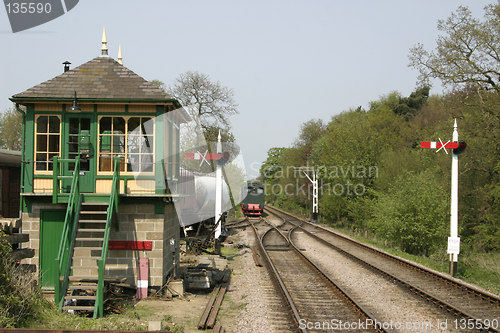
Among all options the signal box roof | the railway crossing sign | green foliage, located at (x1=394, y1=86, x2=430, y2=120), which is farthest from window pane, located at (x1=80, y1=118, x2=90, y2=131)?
green foliage, located at (x1=394, y1=86, x2=430, y2=120)

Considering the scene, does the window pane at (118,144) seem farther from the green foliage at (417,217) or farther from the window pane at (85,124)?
the green foliage at (417,217)

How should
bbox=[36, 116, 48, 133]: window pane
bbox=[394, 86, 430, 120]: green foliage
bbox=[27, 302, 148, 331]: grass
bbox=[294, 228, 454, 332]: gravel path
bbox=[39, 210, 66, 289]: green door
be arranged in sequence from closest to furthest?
bbox=[27, 302, 148, 331]: grass → bbox=[294, 228, 454, 332]: gravel path → bbox=[39, 210, 66, 289]: green door → bbox=[36, 116, 48, 133]: window pane → bbox=[394, 86, 430, 120]: green foliage

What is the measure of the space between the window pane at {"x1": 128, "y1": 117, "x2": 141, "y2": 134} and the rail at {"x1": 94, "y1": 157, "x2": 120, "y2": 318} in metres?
0.97

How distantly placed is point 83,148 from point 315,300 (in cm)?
653

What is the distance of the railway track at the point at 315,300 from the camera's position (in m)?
8.95

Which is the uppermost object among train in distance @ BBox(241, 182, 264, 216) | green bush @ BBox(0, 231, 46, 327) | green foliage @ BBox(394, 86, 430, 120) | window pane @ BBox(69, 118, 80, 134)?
green foliage @ BBox(394, 86, 430, 120)

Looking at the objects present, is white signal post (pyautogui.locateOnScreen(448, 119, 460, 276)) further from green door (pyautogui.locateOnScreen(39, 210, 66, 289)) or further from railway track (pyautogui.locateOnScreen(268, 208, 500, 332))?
green door (pyautogui.locateOnScreen(39, 210, 66, 289))

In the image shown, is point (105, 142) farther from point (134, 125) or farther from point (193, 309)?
point (193, 309)

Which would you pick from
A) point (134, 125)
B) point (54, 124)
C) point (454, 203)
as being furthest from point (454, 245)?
point (54, 124)

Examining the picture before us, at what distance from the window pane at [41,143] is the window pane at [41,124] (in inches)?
5.0

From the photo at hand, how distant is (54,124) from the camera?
11469 millimetres

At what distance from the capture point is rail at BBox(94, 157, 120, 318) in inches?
357

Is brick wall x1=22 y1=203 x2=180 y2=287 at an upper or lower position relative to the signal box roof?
lower

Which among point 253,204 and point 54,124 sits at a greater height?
point 54,124
